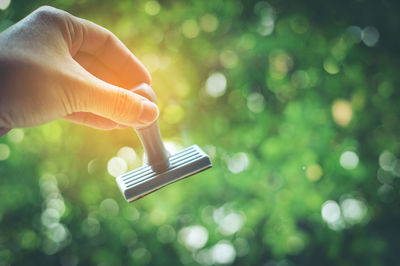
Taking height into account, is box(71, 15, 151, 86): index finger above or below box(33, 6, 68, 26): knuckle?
below

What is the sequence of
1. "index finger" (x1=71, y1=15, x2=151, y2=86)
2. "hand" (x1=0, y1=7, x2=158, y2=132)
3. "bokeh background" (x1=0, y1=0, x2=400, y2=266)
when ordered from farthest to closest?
"bokeh background" (x1=0, y1=0, x2=400, y2=266) → "index finger" (x1=71, y1=15, x2=151, y2=86) → "hand" (x1=0, y1=7, x2=158, y2=132)

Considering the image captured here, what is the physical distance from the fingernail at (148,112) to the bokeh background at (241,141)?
46cm

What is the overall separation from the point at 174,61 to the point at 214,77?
6.3 inches

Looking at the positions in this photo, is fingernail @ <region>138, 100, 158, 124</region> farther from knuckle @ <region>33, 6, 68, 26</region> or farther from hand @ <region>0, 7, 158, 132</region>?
knuckle @ <region>33, 6, 68, 26</region>

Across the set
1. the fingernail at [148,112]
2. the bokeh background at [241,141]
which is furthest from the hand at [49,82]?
the bokeh background at [241,141]

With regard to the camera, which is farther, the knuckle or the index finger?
the index finger

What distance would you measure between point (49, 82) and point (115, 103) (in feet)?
0.40

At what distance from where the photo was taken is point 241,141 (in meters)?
1.14

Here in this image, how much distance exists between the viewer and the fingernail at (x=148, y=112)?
657 mm

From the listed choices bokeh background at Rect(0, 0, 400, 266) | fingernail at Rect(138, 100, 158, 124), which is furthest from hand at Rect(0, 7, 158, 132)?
bokeh background at Rect(0, 0, 400, 266)

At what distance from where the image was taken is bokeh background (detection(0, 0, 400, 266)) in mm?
1102

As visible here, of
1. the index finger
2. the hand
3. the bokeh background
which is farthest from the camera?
the bokeh background

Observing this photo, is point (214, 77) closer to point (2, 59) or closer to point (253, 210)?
point (253, 210)

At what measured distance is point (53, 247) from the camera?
1.38 m
